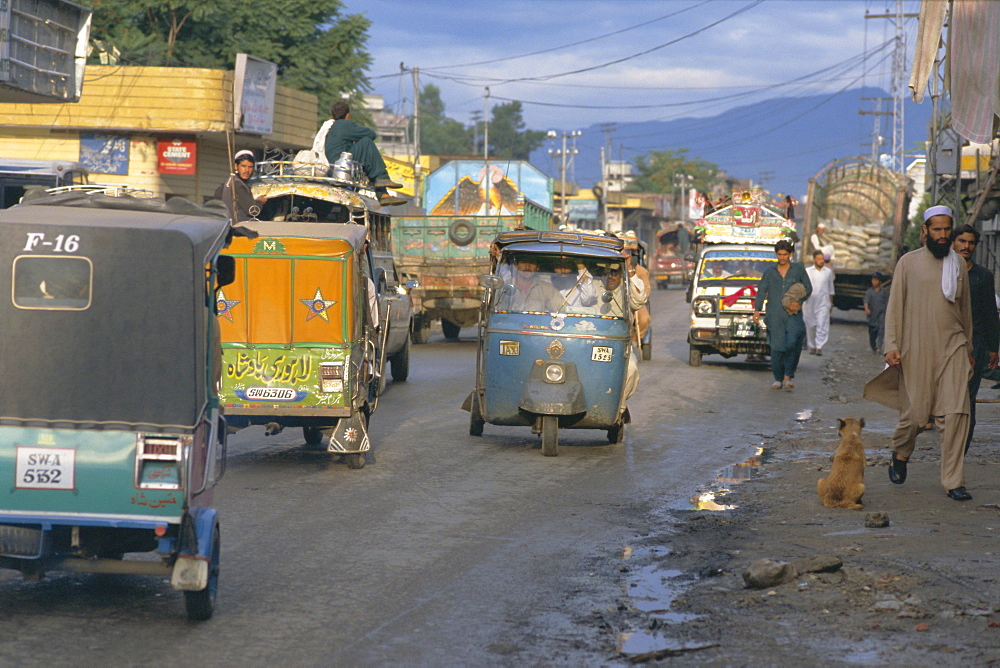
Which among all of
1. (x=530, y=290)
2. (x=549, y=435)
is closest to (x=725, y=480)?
(x=549, y=435)

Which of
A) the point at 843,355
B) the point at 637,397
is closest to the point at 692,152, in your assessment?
the point at 843,355

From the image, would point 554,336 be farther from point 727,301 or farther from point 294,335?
point 727,301

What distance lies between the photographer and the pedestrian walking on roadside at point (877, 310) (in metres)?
24.1

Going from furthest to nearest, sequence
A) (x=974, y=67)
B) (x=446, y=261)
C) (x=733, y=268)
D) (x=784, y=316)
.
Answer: (x=446, y=261)
(x=733, y=268)
(x=784, y=316)
(x=974, y=67)

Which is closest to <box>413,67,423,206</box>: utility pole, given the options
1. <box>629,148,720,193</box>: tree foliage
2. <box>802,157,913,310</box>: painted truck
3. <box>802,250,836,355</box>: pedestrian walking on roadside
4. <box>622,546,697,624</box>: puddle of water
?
<box>802,157,913,310</box>: painted truck

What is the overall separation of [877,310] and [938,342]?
52.5ft

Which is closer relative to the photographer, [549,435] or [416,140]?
[549,435]

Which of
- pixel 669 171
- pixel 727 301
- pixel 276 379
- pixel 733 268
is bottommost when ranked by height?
pixel 276 379

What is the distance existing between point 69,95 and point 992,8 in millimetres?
15766

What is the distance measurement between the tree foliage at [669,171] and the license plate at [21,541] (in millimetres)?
115233

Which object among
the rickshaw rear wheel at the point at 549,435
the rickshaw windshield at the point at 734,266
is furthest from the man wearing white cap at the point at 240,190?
the rickshaw windshield at the point at 734,266

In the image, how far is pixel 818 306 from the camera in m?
24.1

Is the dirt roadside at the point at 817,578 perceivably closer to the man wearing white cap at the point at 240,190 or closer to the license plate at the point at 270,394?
the license plate at the point at 270,394

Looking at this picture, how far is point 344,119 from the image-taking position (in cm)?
1675
